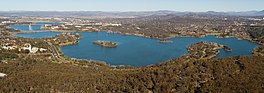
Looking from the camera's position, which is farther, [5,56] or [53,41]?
[53,41]

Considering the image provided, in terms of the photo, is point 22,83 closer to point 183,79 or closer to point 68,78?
point 68,78

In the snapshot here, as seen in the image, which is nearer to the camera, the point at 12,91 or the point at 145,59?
the point at 12,91

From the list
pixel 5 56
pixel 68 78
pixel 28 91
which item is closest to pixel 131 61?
pixel 5 56

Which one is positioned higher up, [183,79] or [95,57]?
[183,79]

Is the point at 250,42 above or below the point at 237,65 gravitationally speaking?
below

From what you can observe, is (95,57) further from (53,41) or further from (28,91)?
(28,91)

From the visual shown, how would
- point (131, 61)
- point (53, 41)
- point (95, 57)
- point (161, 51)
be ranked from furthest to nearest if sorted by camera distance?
point (53, 41), point (161, 51), point (95, 57), point (131, 61)

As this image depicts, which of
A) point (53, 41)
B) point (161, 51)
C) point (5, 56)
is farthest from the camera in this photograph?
point (53, 41)

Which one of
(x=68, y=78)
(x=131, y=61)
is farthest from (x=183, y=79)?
(x=131, y=61)

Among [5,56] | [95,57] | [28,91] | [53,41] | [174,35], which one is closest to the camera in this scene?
[28,91]
